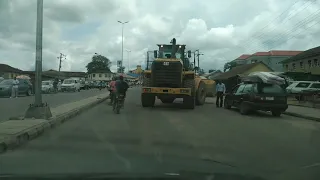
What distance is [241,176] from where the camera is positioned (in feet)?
18.8

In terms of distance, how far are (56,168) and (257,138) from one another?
6.11 metres

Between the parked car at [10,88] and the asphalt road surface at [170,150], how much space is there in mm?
20072

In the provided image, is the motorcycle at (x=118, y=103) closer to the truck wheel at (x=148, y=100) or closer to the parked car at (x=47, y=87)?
the truck wheel at (x=148, y=100)

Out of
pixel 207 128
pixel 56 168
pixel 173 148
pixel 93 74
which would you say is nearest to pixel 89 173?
pixel 56 168

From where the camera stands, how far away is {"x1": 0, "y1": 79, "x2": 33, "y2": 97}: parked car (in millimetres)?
31016

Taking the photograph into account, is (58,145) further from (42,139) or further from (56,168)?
(56,168)

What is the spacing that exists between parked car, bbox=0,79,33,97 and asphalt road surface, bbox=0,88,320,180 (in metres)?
20.1

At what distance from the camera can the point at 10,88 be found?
31250 mm

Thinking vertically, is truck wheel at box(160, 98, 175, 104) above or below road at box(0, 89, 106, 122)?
above

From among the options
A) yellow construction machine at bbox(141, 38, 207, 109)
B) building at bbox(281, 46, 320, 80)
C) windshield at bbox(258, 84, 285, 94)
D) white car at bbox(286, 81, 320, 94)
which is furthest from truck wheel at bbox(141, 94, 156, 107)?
building at bbox(281, 46, 320, 80)

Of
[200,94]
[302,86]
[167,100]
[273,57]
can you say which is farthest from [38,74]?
[273,57]

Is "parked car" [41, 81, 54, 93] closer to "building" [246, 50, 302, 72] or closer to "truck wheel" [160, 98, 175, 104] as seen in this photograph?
"truck wheel" [160, 98, 175, 104]

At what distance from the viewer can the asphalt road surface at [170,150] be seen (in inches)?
262

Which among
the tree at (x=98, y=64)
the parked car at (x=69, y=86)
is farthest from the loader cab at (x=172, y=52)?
the tree at (x=98, y=64)
